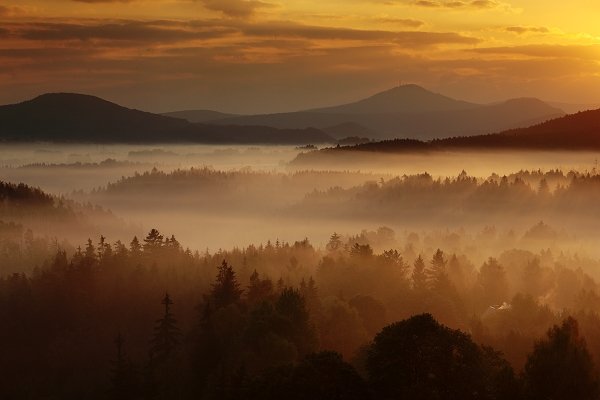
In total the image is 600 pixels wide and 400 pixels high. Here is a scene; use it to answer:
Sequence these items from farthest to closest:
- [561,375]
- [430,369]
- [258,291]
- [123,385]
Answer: [258,291] < [123,385] < [561,375] < [430,369]

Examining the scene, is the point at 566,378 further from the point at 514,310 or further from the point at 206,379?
the point at 514,310

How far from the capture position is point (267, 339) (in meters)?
102

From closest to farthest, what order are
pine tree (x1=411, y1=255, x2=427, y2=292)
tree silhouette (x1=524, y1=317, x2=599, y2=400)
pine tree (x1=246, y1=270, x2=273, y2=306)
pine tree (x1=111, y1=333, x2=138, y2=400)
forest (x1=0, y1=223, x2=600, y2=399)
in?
forest (x1=0, y1=223, x2=600, y2=399)
tree silhouette (x1=524, y1=317, x2=599, y2=400)
pine tree (x1=111, y1=333, x2=138, y2=400)
pine tree (x1=246, y1=270, x2=273, y2=306)
pine tree (x1=411, y1=255, x2=427, y2=292)

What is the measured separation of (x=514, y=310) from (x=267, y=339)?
52.3 m

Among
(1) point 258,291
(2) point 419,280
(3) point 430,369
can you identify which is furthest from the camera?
(2) point 419,280

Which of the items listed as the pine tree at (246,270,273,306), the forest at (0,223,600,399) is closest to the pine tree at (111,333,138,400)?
the forest at (0,223,600,399)

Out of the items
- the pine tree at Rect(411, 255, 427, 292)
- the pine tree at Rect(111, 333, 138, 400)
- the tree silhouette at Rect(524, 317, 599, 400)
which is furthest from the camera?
the pine tree at Rect(411, 255, 427, 292)

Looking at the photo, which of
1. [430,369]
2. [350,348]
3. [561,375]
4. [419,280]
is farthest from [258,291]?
[430,369]

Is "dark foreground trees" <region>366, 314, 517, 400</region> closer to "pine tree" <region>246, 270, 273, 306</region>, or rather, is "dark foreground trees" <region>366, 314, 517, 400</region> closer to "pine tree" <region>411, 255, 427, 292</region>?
"pine tree" <region>246, 270, 273, 306</region>

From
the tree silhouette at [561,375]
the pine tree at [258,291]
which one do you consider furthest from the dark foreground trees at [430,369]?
the pine tree at [258,291]

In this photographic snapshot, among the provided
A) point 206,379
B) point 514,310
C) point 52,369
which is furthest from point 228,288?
point 52,369

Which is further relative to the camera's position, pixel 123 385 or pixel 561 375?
pixel 123 385

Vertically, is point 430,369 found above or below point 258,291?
above

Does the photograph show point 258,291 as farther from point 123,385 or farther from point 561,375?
point 561,375
